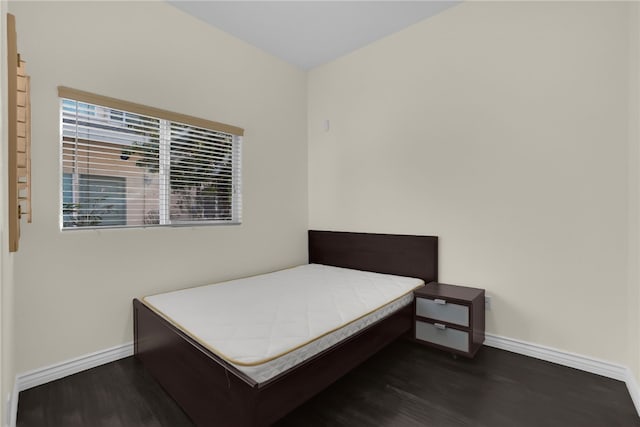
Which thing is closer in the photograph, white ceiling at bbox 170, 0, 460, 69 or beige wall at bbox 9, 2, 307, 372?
beige wall at bbox 9, 2, 307, 372

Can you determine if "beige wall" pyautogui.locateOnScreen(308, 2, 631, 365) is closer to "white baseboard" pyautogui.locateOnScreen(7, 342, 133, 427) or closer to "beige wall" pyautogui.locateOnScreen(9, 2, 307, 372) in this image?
"beige wall" pyautogui.locateOnScreen(9, 2, 307, 372)

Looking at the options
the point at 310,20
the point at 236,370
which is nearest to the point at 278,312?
the point at 236,370

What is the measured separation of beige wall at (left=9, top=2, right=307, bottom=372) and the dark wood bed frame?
0.35m

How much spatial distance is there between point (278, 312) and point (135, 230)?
4.36 ft

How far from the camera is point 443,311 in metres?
2.36

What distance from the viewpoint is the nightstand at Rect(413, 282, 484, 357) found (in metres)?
2.25

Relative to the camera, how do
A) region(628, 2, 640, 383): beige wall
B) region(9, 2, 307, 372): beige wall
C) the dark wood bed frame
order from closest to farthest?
the dark wood bed frame → region(628, 2, 640, 383): beige wall → region(9, 2, 307, 372): beige wall

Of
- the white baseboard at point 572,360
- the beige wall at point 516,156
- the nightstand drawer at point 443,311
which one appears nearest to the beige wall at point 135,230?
the beige wall at point 516,156

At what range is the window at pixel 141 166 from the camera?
219 cm

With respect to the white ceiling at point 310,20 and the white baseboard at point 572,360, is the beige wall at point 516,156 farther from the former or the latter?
the white ceiling at point 310,20

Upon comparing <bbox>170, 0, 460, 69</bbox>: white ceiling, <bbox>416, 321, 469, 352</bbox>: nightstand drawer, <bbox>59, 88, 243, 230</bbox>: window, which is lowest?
<bbox>416, 321, 469, 352</bbox>: nightstand drawer

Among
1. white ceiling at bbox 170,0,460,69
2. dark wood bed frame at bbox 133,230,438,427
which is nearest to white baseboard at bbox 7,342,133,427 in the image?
dark wood bed frame at bbox 133,230,438,427

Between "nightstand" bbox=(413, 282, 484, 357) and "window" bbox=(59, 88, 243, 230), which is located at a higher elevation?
"window" bbox=(59, 88, 243, 230)

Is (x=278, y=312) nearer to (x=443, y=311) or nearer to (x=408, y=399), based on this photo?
(x=408, y=399)
